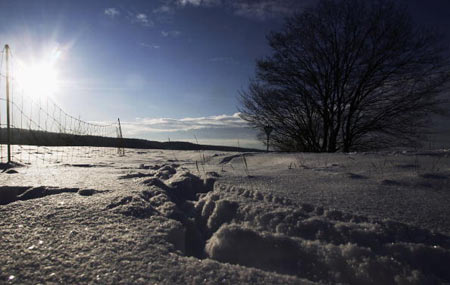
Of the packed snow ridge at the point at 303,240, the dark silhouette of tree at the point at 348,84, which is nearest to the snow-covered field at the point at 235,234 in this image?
the packed snow ridge at the point at 303,240

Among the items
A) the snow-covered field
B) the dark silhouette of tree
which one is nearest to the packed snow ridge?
the snow-covered field

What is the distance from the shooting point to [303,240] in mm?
700

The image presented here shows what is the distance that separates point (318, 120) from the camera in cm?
551

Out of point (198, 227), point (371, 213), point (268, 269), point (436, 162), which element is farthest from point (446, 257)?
point (436, 162)

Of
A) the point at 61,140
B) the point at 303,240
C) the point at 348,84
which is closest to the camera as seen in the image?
the point at 303,240

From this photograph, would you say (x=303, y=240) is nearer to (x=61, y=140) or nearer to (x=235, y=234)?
(x=235, y=234)

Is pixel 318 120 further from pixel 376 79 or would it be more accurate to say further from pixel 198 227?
pixel 198 227

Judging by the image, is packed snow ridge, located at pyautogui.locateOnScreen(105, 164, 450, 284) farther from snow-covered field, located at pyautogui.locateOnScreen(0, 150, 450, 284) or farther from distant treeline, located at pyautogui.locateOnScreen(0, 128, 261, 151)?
distant treeline, located at pyautogui.locateOnScreen(0, 128, 261, 151)

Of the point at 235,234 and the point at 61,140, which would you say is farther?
the point at 61,140

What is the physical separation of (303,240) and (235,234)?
0.71 ft

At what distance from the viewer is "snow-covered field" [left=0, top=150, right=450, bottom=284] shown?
559 mm

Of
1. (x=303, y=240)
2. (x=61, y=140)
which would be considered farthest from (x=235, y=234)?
(x=61, y=140)

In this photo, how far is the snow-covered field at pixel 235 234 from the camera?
0.56m

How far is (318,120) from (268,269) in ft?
17.8
